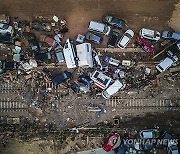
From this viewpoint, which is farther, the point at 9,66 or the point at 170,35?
the point at 9,66

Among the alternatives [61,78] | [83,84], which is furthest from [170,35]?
→ [61,78]

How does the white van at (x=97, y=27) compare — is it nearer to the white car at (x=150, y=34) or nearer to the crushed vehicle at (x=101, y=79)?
the white car at (x=150, y=34)

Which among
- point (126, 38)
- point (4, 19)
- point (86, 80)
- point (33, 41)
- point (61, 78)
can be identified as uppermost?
point (4, 19)

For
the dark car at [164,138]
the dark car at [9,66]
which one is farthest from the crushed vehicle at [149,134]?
the dark car at [9,66]

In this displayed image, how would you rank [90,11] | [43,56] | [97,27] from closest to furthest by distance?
[97,27], [43,56], [90,11]

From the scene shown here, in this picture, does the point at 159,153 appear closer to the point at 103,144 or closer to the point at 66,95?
the point at 103,144

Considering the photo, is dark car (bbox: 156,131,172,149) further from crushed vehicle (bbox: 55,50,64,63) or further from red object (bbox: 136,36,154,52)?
crushed vehicle (bbox: 55,50,64,63)

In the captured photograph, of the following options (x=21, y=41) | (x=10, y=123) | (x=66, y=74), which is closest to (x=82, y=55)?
(x=66, y=74)

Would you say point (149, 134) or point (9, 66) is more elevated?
point (9, 66)

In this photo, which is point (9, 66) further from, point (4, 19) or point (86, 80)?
point (86, 80)
